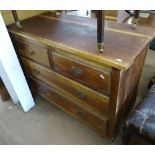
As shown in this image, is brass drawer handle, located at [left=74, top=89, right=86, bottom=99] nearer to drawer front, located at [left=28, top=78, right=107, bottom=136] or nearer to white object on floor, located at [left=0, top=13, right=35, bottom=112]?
drawer front, located at [left=28, top=78, right=107, bottom=136]

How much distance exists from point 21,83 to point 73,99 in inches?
20.9

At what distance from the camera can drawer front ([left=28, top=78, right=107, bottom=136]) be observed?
1205 mm

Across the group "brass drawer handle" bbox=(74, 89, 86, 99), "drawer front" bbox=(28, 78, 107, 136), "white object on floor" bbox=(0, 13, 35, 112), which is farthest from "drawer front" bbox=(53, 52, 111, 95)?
"white object on floor" bbox=(0, 13, 35, 112)

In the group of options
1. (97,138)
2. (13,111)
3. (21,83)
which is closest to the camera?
(97,138)

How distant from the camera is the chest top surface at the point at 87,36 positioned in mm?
862

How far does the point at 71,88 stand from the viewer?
121 cm

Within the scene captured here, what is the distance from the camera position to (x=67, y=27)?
1.22m

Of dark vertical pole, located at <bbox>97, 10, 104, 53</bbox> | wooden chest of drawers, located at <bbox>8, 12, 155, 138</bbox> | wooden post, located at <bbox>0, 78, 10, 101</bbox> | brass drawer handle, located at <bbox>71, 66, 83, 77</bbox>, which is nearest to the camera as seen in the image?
dark vertical pole, located at <bbox>97, 10, 104, 53</bbox>

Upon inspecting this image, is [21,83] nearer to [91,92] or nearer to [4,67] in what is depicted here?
[4,67]

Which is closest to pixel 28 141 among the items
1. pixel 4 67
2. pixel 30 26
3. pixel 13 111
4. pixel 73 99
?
pixel 13 111

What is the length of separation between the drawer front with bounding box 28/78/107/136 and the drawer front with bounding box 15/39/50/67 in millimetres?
269

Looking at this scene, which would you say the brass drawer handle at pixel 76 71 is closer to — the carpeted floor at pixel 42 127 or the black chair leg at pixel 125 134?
the black chair leg at pixel 125 134

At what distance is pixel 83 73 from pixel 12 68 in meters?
0.68

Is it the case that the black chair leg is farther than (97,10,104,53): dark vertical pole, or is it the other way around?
the black chair leg
